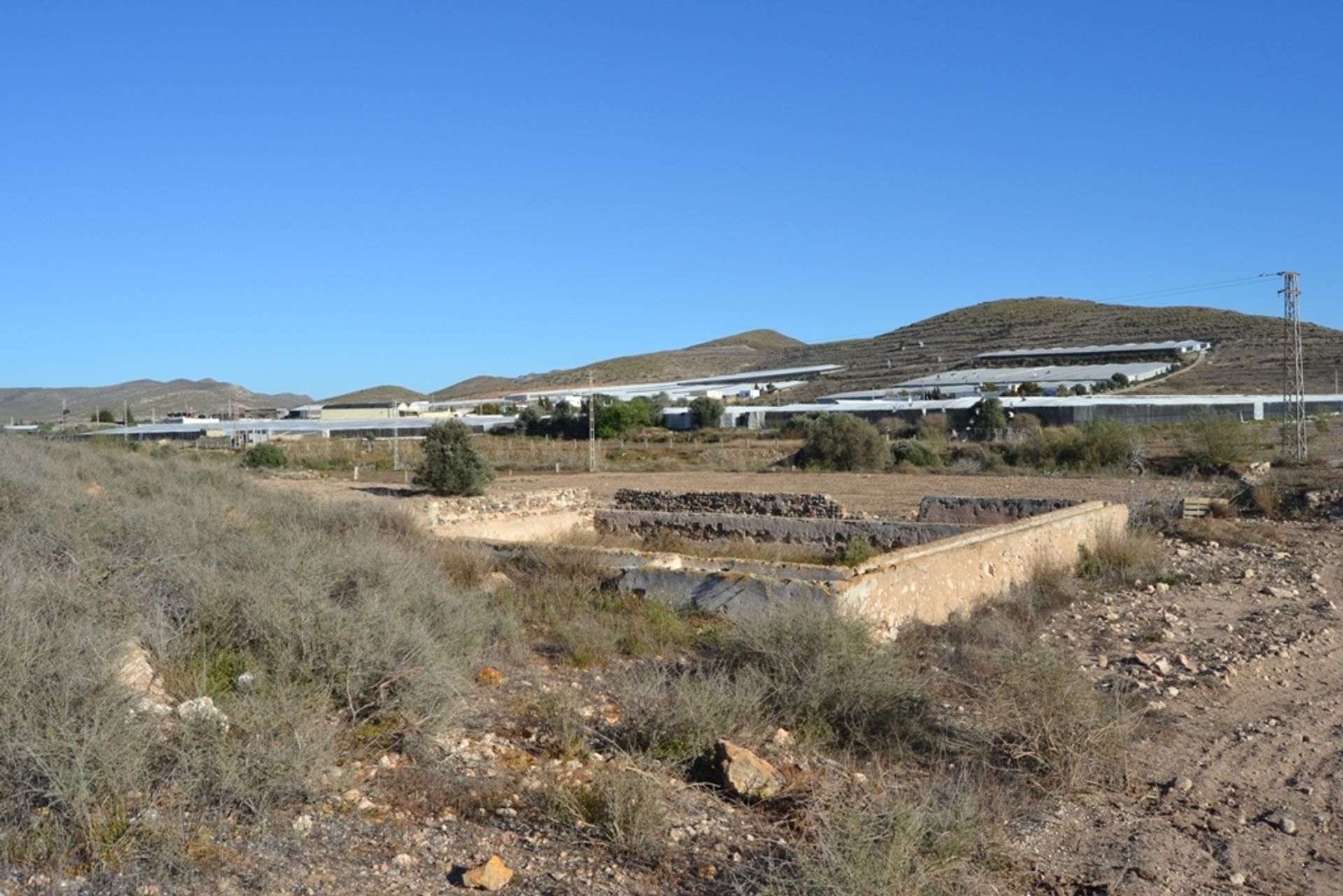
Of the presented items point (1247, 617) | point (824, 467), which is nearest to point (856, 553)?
point (1247, 617)

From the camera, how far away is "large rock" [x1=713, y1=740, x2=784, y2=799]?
580cm

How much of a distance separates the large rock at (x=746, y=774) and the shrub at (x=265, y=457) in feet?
118

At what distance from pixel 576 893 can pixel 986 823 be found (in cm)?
206

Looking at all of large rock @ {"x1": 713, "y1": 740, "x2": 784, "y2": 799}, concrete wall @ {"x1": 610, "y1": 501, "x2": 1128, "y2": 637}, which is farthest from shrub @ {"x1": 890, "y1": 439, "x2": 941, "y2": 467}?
large rock @ {"x1": 713, "y1": 740, "x2": 784, "y2": 799}

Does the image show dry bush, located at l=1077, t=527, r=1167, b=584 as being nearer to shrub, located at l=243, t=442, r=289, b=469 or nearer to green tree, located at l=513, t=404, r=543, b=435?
shrub, located at l=243, t=442, r=289, b=469

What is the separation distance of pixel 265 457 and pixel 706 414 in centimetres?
2898

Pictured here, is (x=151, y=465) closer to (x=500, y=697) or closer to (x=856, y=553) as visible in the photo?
(x=856, y=553)

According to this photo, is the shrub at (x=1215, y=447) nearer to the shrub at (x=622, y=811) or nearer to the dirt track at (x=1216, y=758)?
the dirt track at (x=1216, y=758)

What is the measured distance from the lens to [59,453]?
19.2 meters

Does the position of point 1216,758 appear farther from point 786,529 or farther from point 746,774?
point 786,529

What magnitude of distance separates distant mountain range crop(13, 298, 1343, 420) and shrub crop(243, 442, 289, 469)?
161ft

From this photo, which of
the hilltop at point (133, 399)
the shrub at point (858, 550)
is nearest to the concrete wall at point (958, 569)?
the shrub at point (858, 550)

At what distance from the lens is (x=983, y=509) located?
1852 cm

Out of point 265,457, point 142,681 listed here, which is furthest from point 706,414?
point 142,681
